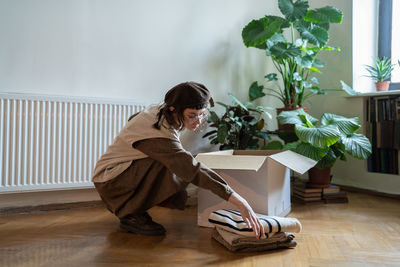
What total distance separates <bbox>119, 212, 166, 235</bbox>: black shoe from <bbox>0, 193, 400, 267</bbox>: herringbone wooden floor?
0.03 m

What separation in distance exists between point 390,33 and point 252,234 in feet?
8.06

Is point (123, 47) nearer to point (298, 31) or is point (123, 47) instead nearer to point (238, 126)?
point (238, 126)

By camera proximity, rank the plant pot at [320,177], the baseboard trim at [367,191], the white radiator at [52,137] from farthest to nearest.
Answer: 1. the baseboard trim at [367,191]
2. the plant pot at [320,177]
3. the white radiator at [52,137]

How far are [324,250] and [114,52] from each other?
5.79ft

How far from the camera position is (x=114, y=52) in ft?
7.27

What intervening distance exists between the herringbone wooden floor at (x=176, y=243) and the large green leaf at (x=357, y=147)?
366mm

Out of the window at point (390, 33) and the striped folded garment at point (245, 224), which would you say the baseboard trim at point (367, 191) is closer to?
the window at point (390, 33)

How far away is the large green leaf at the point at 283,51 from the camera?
7.55ft

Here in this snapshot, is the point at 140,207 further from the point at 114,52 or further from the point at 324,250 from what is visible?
the point at 114,52

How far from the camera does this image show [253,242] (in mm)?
1247

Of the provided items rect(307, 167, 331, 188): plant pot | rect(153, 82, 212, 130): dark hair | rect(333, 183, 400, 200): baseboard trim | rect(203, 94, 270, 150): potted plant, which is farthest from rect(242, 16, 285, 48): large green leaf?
rect(333, 183, 400, 200): baseboard trim

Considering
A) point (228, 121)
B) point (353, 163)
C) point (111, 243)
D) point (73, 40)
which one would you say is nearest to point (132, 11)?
point (73, 40)

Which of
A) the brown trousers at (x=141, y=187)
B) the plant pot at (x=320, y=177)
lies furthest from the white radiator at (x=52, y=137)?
the plant pot at (x=320, y=177)

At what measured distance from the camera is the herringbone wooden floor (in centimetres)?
115
